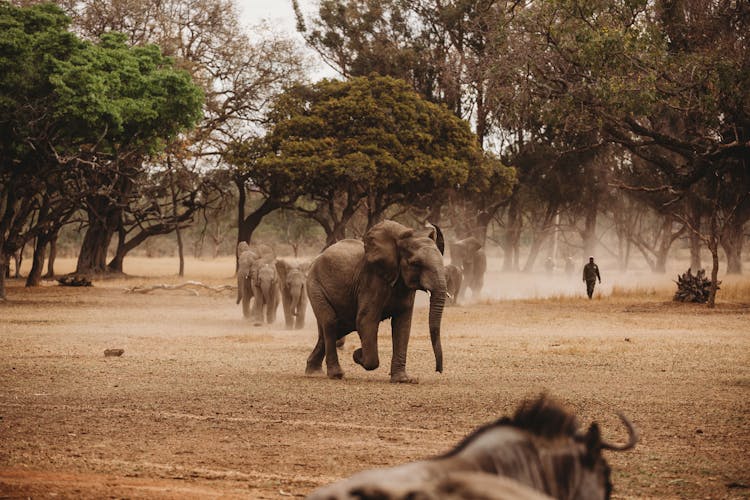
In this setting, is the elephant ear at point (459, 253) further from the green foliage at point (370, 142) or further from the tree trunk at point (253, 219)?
the tree trunk at point (253, 219)

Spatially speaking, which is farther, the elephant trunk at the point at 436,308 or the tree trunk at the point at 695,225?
the tree trunk at the point at 695,225

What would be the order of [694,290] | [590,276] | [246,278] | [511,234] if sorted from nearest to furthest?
[246,278]
[694,290]
[590,276]
[511,234]

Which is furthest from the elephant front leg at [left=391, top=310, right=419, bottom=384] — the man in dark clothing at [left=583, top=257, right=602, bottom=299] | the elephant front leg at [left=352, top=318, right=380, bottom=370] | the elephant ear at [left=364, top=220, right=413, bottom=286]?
the man in dark clothing at [left=583, top=257, right=602, bottom=299]

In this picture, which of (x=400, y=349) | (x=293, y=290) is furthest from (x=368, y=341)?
(x=293, y=290)

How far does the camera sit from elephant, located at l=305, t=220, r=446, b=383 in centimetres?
1204

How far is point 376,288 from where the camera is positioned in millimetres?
12430

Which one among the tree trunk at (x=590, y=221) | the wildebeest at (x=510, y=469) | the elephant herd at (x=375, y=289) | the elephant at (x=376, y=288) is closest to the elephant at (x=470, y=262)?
the tree trunk at (x=590, y=221)

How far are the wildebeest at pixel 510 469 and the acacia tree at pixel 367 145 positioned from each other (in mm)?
33631

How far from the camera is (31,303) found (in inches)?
1130

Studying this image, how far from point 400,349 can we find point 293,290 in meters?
9.22

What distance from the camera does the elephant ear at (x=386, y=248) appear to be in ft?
40.2

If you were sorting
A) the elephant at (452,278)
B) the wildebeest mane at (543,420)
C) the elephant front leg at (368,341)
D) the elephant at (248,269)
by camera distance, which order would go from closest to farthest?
the wildebeest mane at (543,420)
the elephant front leg at (368,341)
the elephant at (248,269)
the elephant at (452,278)

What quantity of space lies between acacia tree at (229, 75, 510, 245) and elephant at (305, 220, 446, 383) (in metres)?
23.9

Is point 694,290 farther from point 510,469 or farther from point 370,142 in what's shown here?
point 510,469
